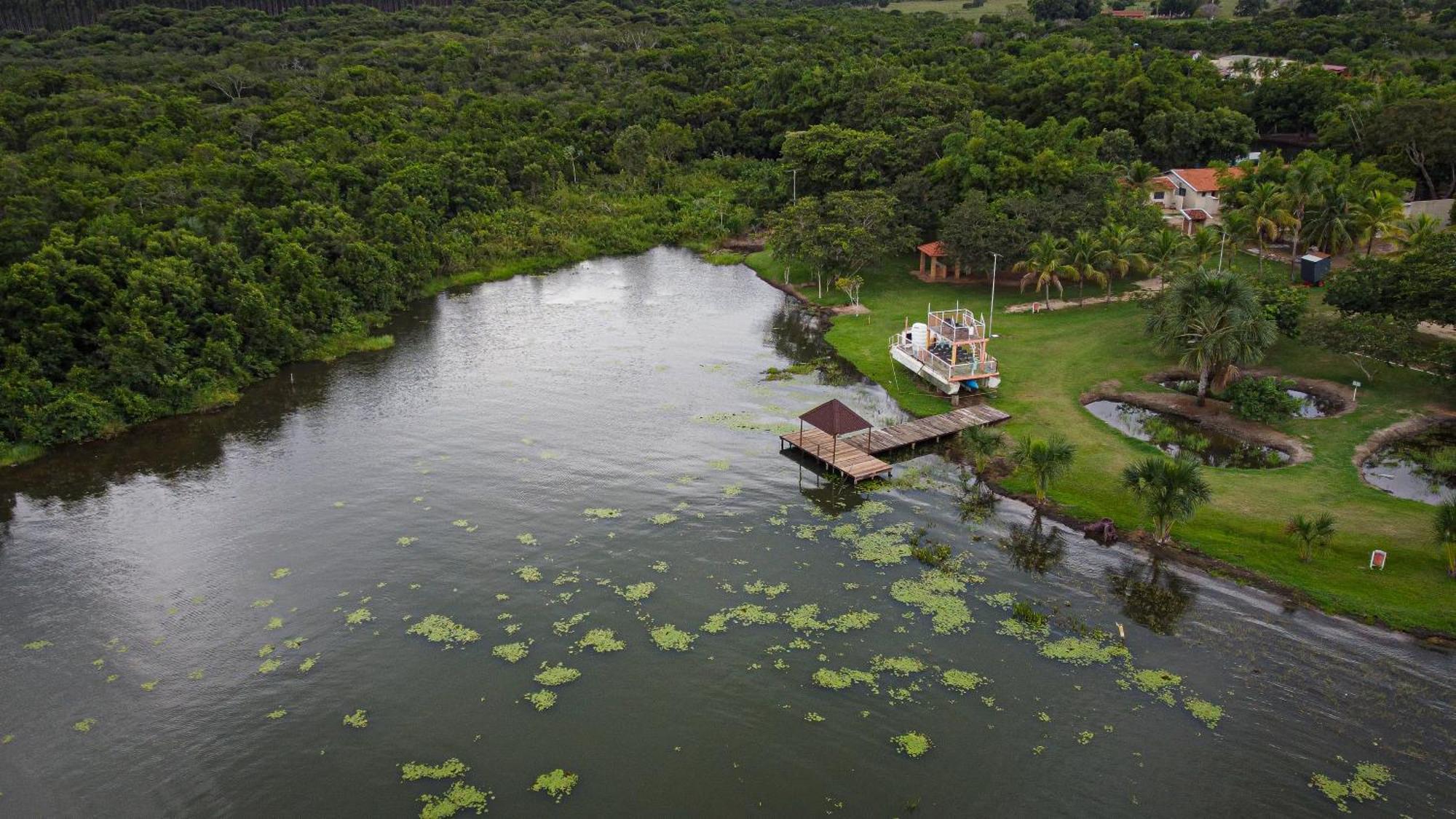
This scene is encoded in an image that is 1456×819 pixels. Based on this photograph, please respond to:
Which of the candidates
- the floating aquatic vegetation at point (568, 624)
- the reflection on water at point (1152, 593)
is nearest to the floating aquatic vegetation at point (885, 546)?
the reflection on water at point (1152, 593)

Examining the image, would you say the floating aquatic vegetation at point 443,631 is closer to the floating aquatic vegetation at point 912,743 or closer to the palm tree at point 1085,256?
the floating aquatic vegetation at point 912,743

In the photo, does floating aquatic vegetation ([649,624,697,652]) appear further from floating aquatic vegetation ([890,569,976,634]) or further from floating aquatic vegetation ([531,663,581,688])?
floating aquatic vegetation ([890,569,976,634])

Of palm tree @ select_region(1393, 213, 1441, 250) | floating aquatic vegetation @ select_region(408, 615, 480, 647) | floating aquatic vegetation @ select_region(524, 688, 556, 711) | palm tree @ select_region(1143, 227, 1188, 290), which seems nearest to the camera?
floating aquatic vegetation @ select_region(524, 688, 556, 711)

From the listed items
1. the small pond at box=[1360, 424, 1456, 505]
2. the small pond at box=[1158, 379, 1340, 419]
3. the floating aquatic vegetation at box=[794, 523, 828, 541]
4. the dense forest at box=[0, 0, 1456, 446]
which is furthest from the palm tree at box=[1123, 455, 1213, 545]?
the dense forest at box=[0, 0, 1456, 446]

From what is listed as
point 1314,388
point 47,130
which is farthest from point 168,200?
point 1314,388

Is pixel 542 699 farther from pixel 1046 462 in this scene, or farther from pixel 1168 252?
pixel 1168 252
